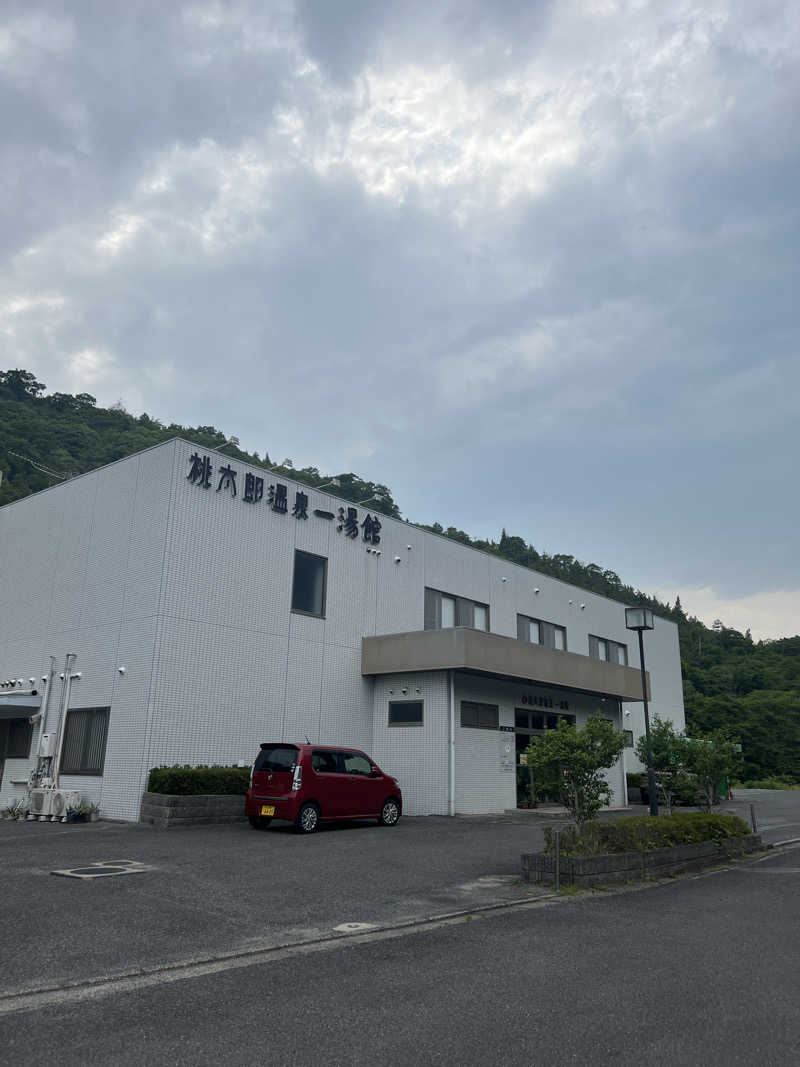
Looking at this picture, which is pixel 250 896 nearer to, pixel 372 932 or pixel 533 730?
pixel 372 932

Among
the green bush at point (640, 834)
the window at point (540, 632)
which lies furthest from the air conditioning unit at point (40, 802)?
the window at point (540, 632)

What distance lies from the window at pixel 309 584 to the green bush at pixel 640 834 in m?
10.2

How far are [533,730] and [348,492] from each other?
37193mm

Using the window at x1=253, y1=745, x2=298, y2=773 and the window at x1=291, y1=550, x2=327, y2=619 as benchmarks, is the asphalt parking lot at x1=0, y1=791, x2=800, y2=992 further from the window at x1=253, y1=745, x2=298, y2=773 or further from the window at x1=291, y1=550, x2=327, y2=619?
the window at x1=291, y1=550, x2=327, y2=619

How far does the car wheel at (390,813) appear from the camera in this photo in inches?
644

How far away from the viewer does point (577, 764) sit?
10930 millimetres

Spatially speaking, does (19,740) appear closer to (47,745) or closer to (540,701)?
(47,745)

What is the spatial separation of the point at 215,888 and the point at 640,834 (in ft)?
19.1

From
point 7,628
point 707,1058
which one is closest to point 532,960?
point 707,1058

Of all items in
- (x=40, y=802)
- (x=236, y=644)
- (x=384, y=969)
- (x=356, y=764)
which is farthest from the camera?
(x=236, y=644)

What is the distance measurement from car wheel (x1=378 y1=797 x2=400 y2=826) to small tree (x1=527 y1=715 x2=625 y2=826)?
19.5 ft

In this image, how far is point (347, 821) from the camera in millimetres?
16953

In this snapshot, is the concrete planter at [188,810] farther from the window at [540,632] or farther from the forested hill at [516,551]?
the forested hill at [516,551]

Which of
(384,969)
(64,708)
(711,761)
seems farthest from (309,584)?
(384,969)
